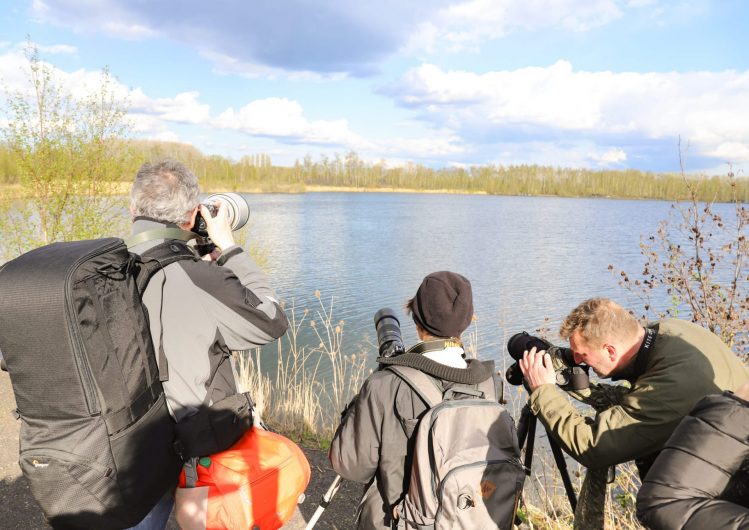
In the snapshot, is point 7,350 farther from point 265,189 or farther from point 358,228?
point 265,189

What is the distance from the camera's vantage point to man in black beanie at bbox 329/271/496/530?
4.75 ft

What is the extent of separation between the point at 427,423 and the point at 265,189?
5673cm

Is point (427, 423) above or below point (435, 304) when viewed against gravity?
below

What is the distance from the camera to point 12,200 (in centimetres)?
595

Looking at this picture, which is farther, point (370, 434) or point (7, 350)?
point (370, 434)

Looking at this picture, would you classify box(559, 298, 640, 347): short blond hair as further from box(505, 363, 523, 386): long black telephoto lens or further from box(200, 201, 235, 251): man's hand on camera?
box(200, 201, 235, 251): man's hand on camera

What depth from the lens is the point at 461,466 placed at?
1353 mm

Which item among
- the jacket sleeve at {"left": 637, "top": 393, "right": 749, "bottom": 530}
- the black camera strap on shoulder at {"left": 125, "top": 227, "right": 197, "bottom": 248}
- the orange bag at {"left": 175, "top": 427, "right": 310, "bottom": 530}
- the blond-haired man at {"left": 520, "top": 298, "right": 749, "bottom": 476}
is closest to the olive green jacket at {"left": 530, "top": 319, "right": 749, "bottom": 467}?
the blond-haired man at {"left": 520, "top": 298, "right": 749, "bottom": 476}

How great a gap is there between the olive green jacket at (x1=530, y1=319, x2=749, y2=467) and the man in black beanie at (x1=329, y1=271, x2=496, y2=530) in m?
0.40

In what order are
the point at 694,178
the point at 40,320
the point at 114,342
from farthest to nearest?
the point at 694,178, the point at 114,342, the point at 40,320

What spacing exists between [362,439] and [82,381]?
0.75 metres

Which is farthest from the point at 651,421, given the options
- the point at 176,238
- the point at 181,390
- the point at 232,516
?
the point at 176,238

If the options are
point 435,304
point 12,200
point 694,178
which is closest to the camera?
point 435,304

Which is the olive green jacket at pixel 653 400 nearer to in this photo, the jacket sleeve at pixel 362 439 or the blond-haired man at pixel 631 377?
the blond-haired man at pixel 631 377
